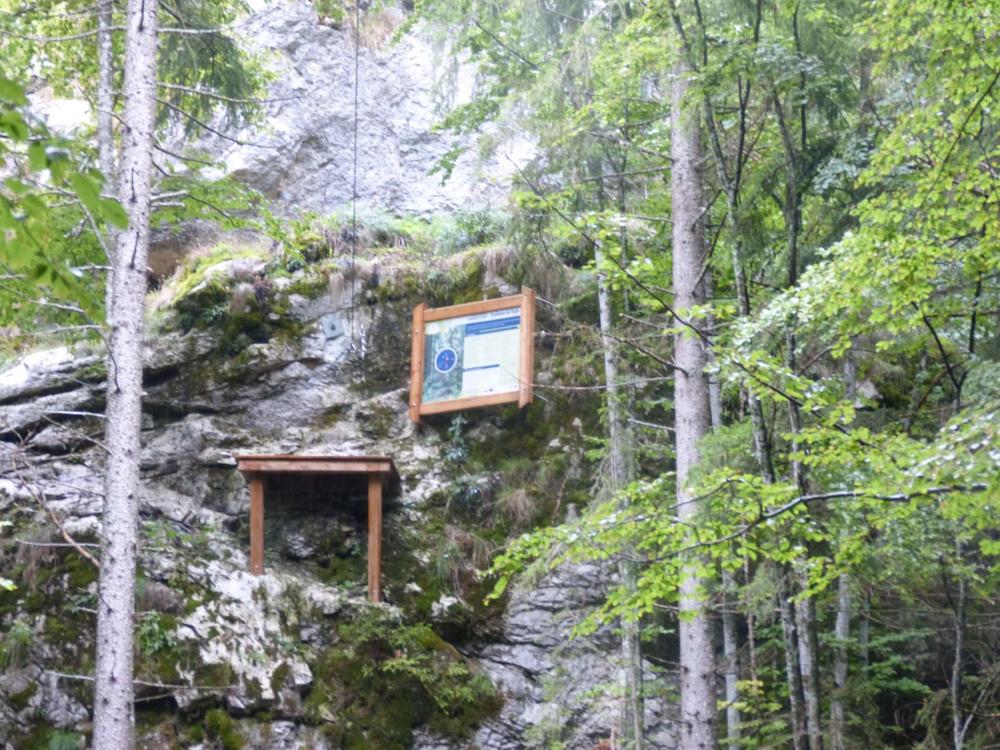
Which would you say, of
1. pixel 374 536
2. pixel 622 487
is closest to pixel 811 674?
pixel 622 487

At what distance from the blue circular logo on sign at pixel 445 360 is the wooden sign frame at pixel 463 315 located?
0.51 ft

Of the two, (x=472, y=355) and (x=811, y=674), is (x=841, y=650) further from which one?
(x=472, y=355)

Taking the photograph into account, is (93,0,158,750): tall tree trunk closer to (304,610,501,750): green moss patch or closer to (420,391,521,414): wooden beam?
(304,610,501,750): green moss patch

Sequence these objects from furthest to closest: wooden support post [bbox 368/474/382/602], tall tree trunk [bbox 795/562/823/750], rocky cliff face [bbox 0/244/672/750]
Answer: wooden support post [bbox 368/474/382/602] → rocky cliff face [bbox 0/244/672/750] → tall tree trunk [bbox 795/562/823/750]

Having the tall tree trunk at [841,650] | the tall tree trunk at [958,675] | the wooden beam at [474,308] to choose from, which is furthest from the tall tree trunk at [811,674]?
the wooden beam at [474,308]

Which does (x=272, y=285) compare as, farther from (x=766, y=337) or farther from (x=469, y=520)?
(x=766, y=337)

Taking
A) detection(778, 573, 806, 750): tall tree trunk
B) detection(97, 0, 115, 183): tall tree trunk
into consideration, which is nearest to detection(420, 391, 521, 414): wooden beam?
detection(97, 0, 115, 183): tall tree trunk

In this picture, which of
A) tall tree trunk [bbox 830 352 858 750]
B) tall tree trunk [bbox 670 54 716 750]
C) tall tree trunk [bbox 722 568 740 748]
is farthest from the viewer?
tall tree trunk [bbox 722 568 740 748]

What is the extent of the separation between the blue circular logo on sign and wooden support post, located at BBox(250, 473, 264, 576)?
2257 millimetres

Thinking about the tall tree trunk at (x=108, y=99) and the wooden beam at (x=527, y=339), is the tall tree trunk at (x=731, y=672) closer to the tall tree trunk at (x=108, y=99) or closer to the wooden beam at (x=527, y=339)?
the wooden beam at (x=527, y=339)

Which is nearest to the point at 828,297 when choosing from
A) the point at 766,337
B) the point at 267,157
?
the point at 766,337

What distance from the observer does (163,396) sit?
1028 centimetres

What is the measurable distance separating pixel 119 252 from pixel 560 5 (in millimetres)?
5531

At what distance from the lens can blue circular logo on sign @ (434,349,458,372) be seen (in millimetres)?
10219
